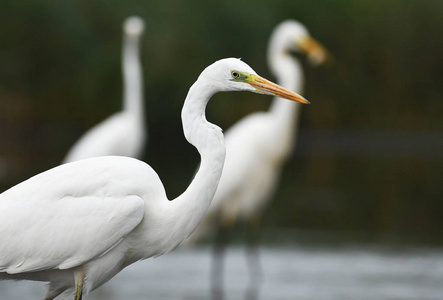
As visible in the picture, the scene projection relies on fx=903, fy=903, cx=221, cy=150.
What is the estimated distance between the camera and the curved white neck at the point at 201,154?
3789 mm

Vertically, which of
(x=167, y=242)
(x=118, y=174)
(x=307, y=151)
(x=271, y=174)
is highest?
(x=118, y=174)

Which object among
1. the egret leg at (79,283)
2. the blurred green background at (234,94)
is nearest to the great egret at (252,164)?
the egret leg at (79,283)

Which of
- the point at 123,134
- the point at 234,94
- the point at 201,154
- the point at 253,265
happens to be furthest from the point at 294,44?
the point at 234,94

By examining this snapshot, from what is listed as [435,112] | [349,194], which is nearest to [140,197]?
[349,194]

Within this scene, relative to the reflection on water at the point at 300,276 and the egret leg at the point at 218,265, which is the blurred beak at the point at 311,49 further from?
the egret leg at the point at 218,265

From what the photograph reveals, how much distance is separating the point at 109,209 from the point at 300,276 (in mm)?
4412

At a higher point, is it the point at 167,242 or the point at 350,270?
the point at 167,242

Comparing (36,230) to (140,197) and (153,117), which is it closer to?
(140,197)

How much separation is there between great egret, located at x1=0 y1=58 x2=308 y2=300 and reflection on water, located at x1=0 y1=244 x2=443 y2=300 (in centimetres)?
310

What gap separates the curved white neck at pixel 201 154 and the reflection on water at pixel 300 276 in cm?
320

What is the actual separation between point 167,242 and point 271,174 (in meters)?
5.09

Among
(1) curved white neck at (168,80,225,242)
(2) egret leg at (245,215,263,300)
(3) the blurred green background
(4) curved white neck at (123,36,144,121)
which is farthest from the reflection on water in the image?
(3) the blurred green background

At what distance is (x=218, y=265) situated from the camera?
26.1ft

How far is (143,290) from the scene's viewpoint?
24.0 feet
